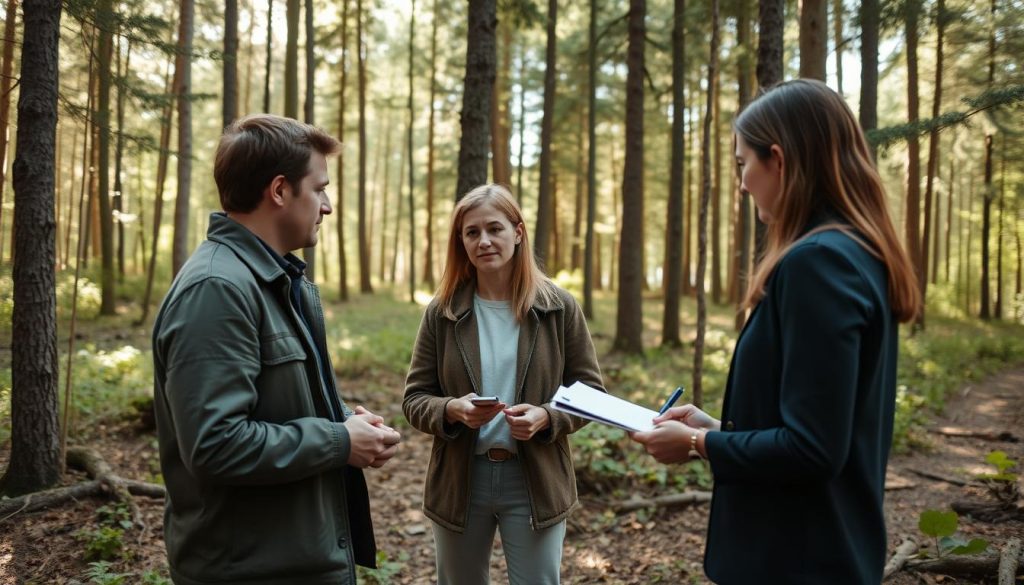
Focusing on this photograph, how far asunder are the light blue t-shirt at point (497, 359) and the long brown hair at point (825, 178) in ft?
4.70

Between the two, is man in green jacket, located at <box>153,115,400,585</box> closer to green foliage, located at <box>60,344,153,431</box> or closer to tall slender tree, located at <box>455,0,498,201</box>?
tall slender tree, located at <box>455,0,498,201</box>

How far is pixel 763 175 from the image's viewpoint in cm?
185

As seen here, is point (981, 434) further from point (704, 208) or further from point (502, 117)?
point (502, 117)

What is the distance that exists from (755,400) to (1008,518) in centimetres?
461

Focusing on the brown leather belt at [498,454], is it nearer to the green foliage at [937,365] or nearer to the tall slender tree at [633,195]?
the green foliage at [937,365]

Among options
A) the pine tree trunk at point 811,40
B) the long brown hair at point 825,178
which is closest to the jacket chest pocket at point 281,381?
the long brown hair at point 825,178

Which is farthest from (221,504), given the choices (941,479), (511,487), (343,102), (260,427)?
(343,102)

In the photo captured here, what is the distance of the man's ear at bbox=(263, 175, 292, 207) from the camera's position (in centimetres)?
210

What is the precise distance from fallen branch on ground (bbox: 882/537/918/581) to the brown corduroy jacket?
102 inches

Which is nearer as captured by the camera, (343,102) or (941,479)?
(941,479)

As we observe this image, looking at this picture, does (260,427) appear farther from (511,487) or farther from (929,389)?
(929,389)

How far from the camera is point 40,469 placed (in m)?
4.77

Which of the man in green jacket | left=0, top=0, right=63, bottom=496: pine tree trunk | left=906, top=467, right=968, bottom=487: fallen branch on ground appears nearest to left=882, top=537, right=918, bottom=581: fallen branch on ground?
left=906, top=467, right=968, bottom=487: fallen branch on ground

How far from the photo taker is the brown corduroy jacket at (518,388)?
9.43ft
